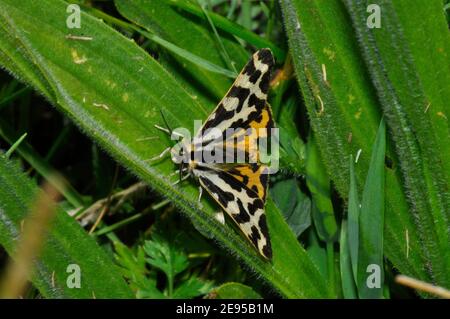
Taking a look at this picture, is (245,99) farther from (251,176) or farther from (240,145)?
(251,176)

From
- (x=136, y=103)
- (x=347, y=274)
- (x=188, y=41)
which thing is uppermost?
(x=188, y=41)

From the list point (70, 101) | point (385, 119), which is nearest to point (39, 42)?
point (70, 101)

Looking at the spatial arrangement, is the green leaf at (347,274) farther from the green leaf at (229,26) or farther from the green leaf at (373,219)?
the green leaf at (229,26)

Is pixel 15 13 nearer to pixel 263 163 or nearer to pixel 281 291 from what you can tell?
pixel 263 163

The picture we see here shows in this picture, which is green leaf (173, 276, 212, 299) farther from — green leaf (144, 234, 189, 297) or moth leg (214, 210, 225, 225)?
moth leg (214, 210, 225, 225)

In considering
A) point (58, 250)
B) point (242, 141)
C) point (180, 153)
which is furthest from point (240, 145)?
Answer: point (58, 250)

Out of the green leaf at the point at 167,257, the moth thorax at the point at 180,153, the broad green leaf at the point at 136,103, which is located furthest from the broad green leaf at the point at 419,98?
the green leaf at the point at 167,257

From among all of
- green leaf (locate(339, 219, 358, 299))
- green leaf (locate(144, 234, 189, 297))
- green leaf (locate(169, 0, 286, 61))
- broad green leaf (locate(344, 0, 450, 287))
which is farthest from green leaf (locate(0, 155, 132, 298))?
broad green leaf (locate(344, 0, 450, 287))
